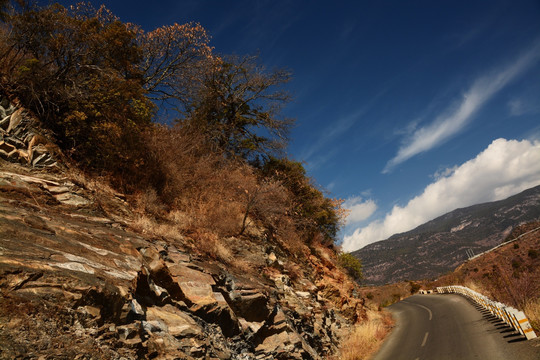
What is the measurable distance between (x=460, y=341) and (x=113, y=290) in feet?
45.6

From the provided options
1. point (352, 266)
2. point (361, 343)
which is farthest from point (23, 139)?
point (352, 266)

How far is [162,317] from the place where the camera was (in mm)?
4734

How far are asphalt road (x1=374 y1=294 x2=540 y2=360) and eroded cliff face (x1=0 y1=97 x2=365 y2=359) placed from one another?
429 centimetres

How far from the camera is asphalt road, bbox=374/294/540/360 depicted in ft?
29.1

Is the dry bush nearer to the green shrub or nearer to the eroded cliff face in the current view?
the eroded cliff face

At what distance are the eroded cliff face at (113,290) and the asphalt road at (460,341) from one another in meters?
4.29

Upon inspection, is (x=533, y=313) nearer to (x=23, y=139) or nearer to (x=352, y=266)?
(x=352, y=266)

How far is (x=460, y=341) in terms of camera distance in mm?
11562

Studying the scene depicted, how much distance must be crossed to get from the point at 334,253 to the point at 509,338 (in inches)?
474

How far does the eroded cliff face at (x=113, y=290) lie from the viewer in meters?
3.00

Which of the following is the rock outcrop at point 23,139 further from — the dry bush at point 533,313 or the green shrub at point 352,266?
the green shrub at point 352,266

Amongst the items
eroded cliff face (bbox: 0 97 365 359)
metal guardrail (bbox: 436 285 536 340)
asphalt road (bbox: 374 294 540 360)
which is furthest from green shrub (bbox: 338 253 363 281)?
eroded cliff face (bbox: 0 97 365 359)

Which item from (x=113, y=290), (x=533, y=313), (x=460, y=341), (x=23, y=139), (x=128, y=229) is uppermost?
(x=23, y=139)

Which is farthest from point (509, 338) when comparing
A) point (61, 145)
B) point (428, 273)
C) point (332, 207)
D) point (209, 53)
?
point (428, 273)
